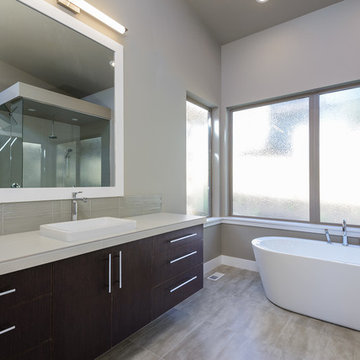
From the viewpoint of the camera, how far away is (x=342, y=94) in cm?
272

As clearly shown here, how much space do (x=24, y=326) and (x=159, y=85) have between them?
2.18 metres

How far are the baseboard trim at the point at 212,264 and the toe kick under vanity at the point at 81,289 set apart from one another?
1370 mm

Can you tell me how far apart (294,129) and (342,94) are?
604 millimetres

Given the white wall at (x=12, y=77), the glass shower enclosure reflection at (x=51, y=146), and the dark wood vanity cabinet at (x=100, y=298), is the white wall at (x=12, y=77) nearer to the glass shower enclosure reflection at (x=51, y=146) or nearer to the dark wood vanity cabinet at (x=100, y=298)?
the glass shower enclosure reflection at (x=51, y=146)

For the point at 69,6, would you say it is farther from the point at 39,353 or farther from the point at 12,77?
the point at 39,353

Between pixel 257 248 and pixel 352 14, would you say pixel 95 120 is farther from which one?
pixel 352 14

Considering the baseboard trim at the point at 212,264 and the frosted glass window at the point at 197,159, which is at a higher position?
the frosted glass window at the point at 197,159

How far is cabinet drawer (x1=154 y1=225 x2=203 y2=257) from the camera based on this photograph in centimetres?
164

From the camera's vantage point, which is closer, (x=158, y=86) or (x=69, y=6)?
(x=69, y=6)

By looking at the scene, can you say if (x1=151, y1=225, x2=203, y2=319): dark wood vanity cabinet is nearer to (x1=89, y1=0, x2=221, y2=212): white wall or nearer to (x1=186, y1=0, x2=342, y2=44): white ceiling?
(x1=89, y1=0, x2=221, y2=212): white wall

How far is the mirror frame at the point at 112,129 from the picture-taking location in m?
1.44

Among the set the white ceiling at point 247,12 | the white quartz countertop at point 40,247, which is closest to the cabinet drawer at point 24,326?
the white quartz countertop at point 40,247

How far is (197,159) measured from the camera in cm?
320

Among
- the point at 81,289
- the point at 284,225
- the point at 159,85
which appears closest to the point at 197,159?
the point at 159,85
